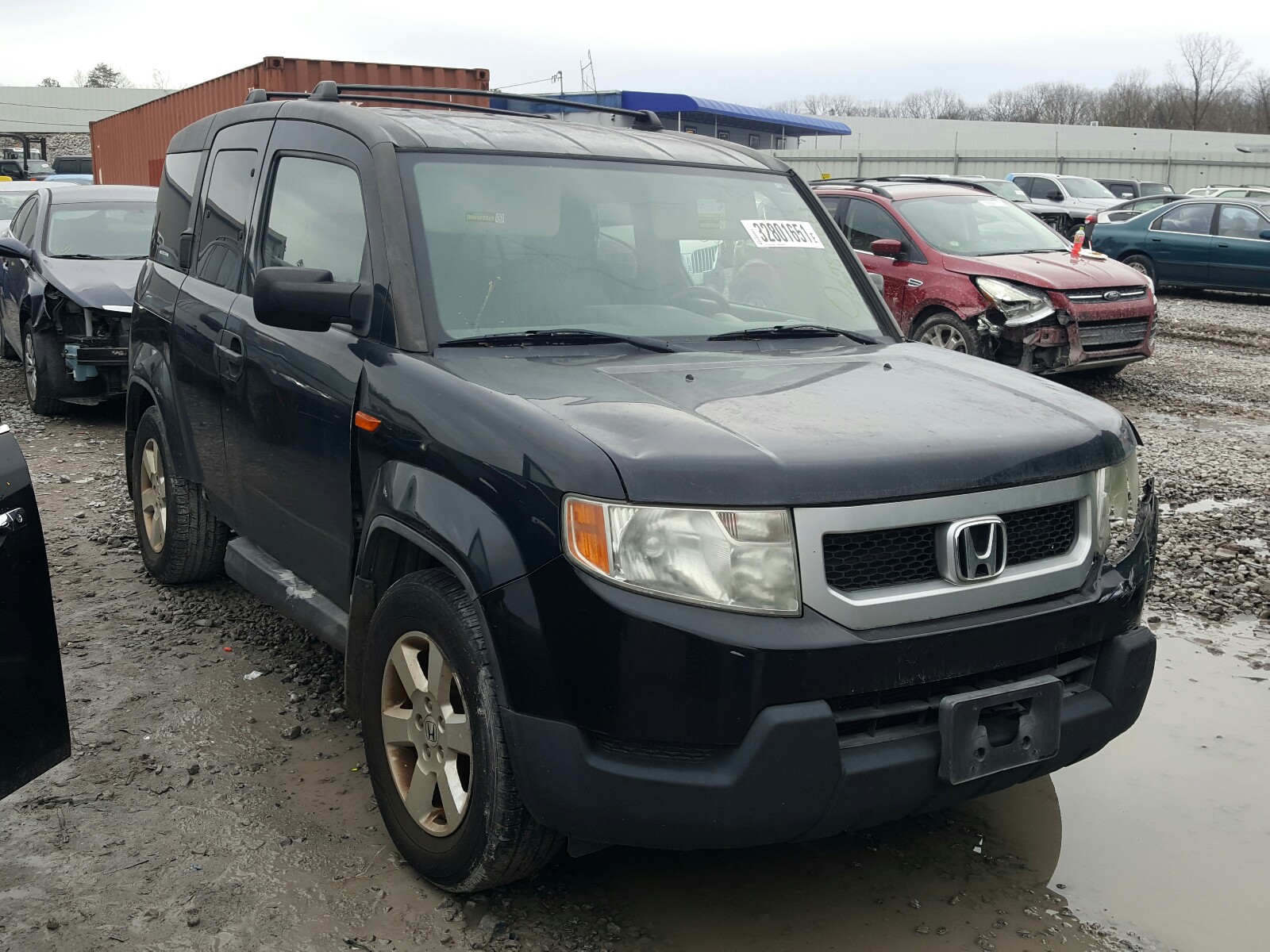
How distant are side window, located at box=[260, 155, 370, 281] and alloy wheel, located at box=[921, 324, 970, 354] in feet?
22.7

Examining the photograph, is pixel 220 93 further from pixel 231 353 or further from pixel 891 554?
pixel 891 554

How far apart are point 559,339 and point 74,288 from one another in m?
6.86

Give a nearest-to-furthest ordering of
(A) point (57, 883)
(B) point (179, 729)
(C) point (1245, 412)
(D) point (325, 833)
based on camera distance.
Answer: (A) point (57, 883)
(D) point (325, 833)
(B) point (179, 729)
(C) point (1245, 412)

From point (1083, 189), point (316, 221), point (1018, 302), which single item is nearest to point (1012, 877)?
point (316, 221)

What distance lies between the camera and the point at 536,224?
11.4 ft

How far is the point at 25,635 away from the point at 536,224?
5.77 feet

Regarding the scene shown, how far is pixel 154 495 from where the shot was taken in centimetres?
512

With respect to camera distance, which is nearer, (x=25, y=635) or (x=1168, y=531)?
(x=25, y=635)

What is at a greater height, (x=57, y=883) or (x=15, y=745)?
(x=15, y=745)

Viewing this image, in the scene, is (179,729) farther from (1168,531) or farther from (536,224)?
(1168,531)

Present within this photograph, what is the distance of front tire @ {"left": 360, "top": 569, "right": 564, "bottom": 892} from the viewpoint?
8.59 ft

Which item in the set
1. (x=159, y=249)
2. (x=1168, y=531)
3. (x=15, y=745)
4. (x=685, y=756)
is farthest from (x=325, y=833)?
(x=1168, y=531)

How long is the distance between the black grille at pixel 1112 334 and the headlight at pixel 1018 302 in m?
0.40

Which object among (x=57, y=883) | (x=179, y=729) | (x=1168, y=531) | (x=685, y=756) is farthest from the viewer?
(x=1168, y=531)
